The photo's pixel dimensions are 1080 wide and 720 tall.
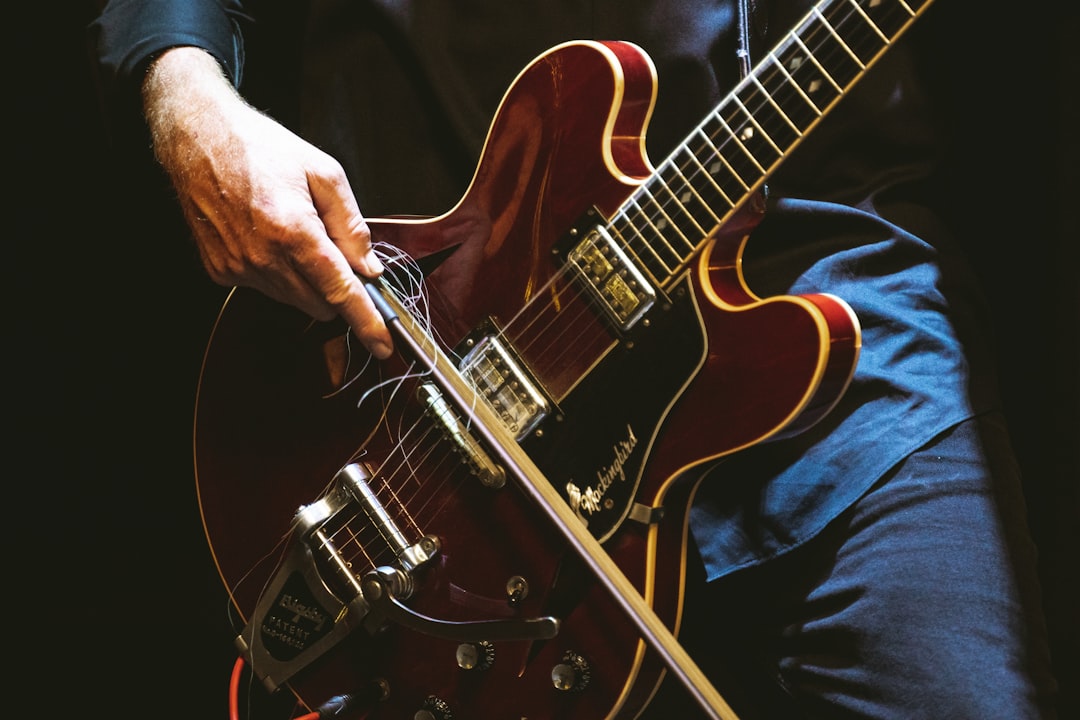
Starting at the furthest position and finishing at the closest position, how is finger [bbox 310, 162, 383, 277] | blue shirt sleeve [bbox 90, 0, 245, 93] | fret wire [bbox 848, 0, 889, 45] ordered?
blue shirt sleeve [bbox 90, 0, 245, 93] → finger [bbox 310, 162, 383, 277] → fret wire [bbox 848, 0, 889, 45]

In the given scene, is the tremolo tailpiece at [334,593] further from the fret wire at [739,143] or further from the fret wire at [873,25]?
the fret wire at [873,25]

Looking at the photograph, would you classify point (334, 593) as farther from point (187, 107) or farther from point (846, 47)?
point (846, 47)

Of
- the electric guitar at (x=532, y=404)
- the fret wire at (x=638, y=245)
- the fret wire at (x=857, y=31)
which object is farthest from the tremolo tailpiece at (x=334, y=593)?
the fret wire at (x=857, y=31)

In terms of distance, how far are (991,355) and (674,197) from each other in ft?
1.39

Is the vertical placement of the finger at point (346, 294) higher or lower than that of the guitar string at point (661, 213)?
higher

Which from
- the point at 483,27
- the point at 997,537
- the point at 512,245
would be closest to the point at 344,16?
the point at 483,27

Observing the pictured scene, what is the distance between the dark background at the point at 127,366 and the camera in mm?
931

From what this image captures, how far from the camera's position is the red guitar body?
0.66m

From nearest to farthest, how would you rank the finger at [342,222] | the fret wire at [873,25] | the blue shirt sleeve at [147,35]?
the fret wire at [873,25] < the finger at [342,222] < the blue shirt sleeve at [147,35]

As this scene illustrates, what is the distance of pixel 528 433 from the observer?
2.31 ft

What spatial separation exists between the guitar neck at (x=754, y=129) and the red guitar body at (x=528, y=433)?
1.1 inches

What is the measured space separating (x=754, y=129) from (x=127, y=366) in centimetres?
92

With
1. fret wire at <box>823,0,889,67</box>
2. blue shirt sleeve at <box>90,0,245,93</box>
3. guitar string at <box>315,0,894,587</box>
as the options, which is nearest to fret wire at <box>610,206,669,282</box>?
guitar string at <box>315,0,894,587</box>

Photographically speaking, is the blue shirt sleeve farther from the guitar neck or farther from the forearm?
the guitar neck
